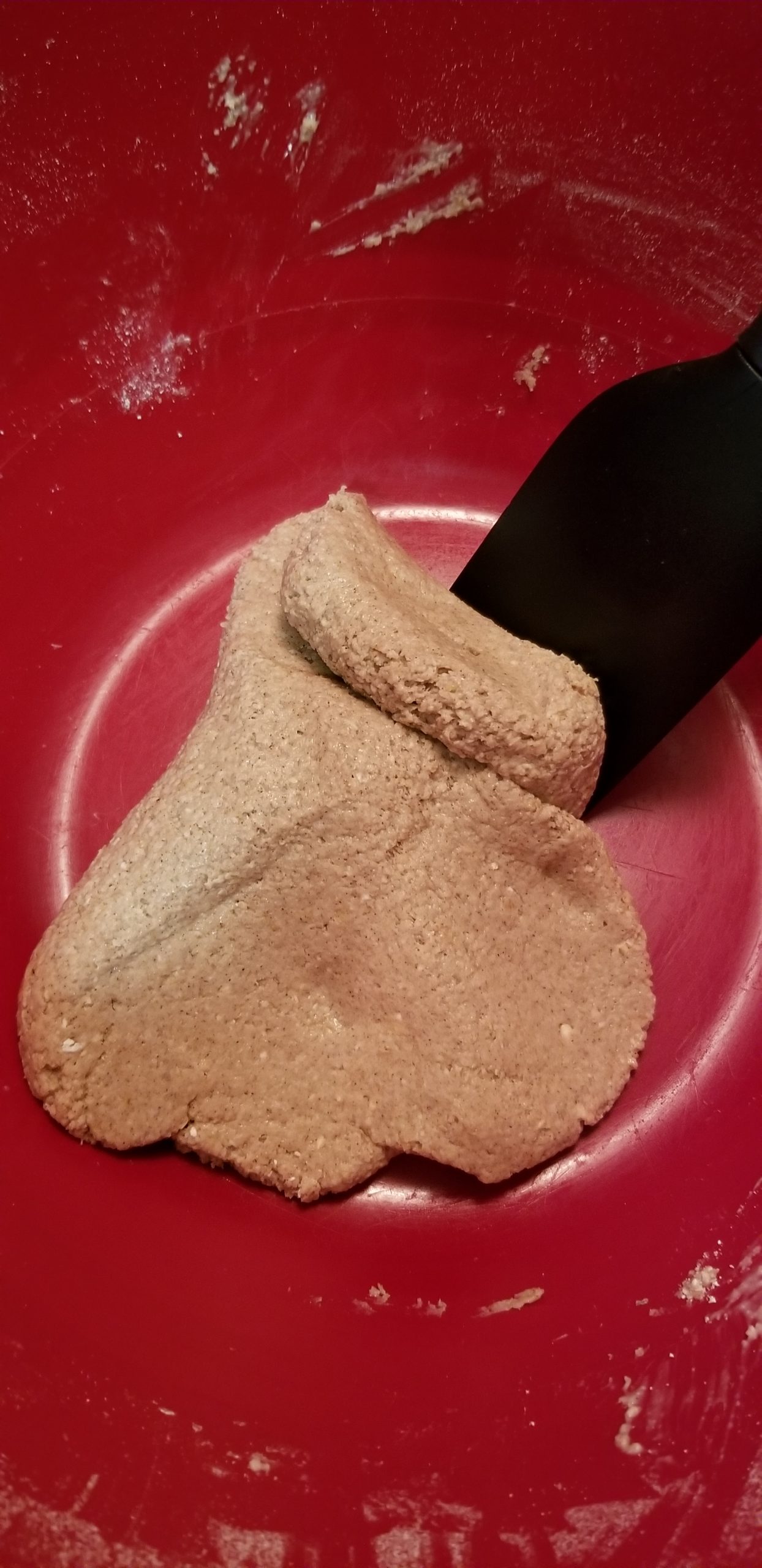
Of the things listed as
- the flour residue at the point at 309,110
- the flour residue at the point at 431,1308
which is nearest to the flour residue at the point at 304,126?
the flour residue at the point at 309,110

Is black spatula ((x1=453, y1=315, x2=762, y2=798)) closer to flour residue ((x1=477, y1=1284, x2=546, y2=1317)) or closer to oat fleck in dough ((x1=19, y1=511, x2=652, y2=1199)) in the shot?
oat fleck in dough ((x1=19, y1=511, x2=652, y2=1199))

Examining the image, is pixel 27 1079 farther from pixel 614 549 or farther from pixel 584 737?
pixel 614 549

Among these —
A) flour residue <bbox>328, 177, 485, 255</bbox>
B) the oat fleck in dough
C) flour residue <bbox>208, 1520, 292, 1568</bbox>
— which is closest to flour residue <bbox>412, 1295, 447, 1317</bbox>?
the oat fleck in dough

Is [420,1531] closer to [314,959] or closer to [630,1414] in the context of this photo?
[630,1414]

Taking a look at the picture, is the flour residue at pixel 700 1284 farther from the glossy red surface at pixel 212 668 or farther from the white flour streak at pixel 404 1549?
the white flour streak at pixel 404 1549

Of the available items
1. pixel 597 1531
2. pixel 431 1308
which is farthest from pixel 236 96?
pixel 597 1531

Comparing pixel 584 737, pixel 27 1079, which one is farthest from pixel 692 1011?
pixel 27 1079
